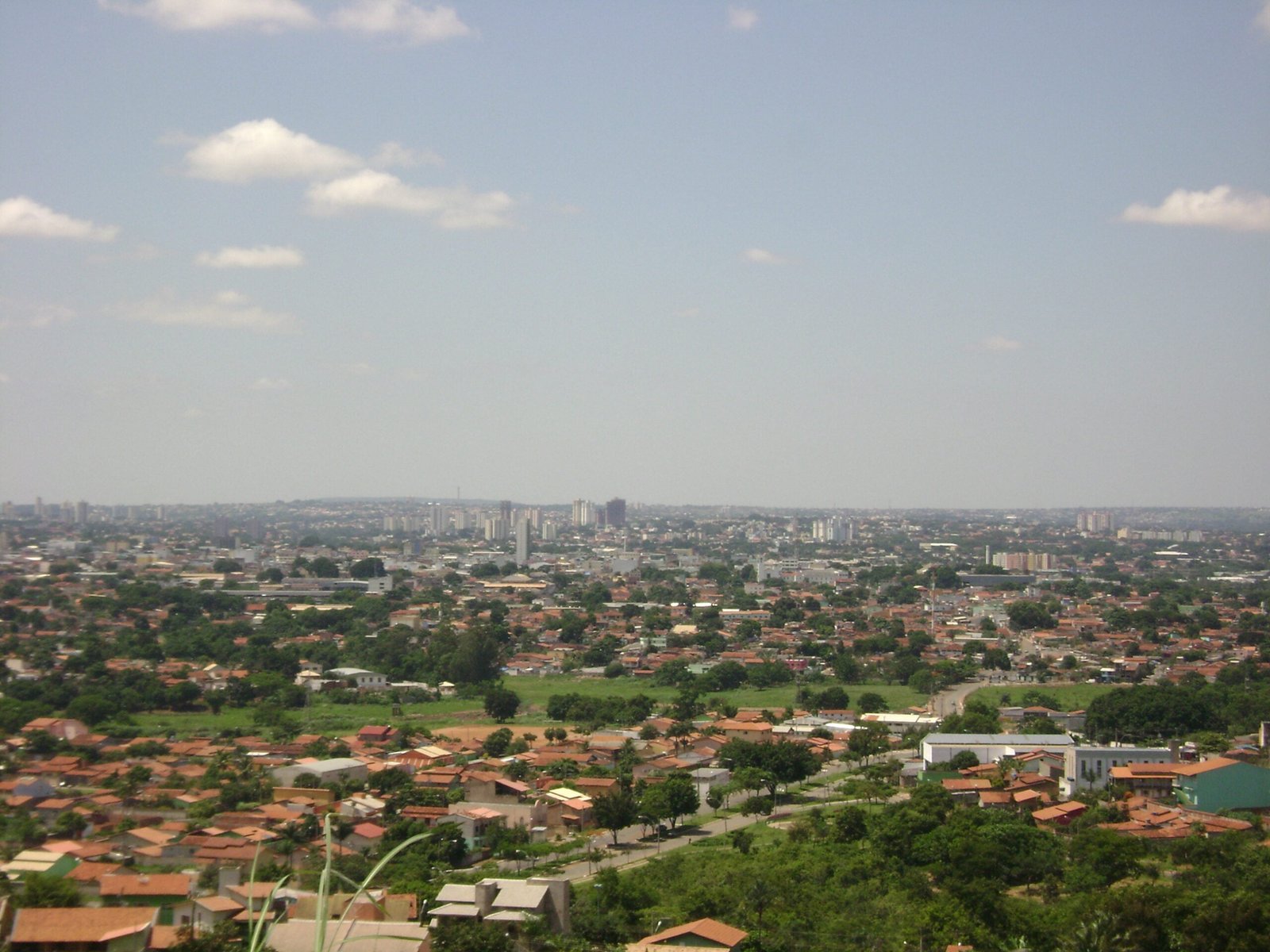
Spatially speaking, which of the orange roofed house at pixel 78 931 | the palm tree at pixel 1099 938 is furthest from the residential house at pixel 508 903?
the palm tree at pixel 1099 938

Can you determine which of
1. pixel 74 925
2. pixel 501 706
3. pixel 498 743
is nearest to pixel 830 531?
pixel 501 706

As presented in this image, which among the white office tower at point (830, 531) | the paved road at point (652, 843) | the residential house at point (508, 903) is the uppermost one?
the white office tower at point (830, 531)

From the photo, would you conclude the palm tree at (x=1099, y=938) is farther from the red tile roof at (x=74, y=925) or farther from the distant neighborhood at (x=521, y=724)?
the red tile roof at (x=74, y=925)

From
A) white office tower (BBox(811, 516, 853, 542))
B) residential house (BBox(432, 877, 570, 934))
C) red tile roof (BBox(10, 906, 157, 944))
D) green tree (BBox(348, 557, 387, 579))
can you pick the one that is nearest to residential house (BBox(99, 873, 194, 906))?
red tile roof (BBox(10, 906, 157, 944))

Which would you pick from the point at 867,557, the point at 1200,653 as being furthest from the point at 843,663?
the point at 867,557

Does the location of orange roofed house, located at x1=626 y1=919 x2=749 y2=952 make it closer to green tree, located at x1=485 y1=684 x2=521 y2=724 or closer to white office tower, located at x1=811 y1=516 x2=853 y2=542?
green tree, located at x1=485 y1=684 x2=521 y2=724

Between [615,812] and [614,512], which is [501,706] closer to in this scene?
[615,812]
